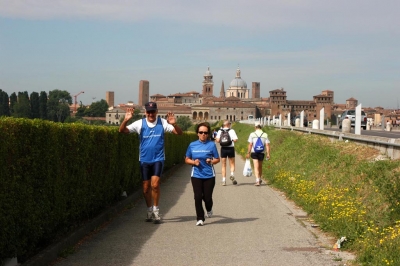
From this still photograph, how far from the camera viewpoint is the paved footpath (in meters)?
6.97

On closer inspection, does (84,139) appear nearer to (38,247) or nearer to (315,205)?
(38,247)

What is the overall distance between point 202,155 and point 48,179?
3.07m

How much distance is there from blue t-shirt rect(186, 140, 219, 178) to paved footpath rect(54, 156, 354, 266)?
0.79 meters

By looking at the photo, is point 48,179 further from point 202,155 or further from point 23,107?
point 23,107

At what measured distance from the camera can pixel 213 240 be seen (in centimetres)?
813

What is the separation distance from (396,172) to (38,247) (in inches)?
214

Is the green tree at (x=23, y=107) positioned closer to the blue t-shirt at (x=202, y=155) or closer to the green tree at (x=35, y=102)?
the green tree at (x=35, y=102)

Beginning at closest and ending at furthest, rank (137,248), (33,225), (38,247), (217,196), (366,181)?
(33,225) → (38,247) → (137,248) → (366,181) → (217,196)

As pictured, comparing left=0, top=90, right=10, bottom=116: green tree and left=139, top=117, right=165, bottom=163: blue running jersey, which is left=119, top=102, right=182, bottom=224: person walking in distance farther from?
left=0, top=90, right=10, bottom=116: green tree

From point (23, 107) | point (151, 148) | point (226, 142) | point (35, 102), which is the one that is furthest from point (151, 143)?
point (35, 102)

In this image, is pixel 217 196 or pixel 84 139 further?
pixel 217 196

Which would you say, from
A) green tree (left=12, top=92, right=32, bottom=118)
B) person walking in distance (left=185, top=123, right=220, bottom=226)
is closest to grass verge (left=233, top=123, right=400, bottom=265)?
person walking in distance (left=185, top=123, right=220, bottom=226)

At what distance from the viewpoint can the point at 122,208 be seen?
11.4m

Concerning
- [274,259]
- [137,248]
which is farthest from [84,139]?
[274,259]
